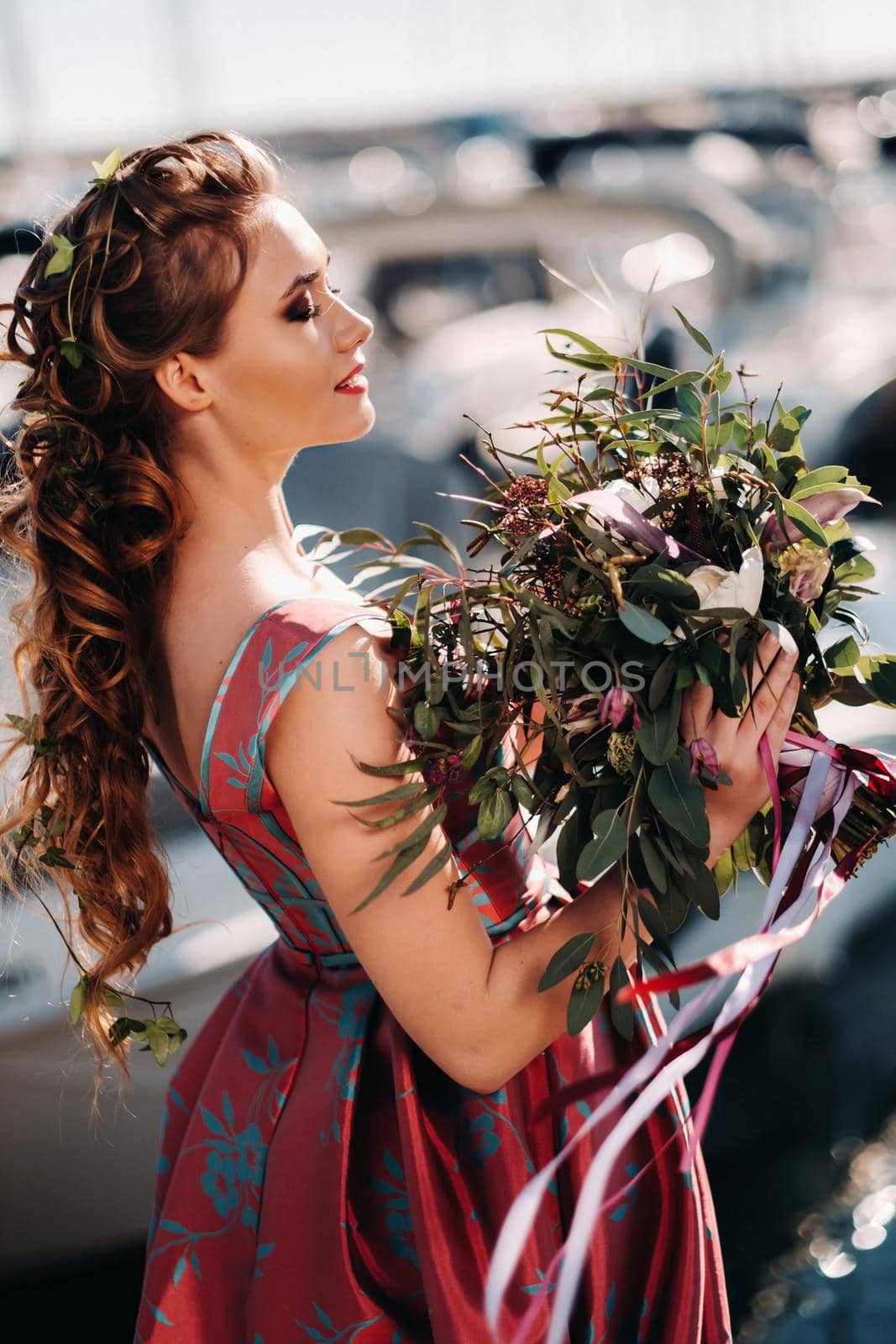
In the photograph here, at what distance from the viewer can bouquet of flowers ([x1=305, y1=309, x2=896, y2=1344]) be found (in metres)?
1.17

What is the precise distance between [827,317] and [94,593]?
482cm

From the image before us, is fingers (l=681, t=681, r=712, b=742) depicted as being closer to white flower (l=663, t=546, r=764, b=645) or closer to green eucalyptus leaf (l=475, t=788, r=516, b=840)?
white flower (l=663, t=546, r=764, b=645)

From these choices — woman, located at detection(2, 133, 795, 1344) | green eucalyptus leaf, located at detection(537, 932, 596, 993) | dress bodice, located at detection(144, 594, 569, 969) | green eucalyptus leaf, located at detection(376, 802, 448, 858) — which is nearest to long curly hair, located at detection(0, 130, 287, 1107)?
woman, located at detection(2, 133, 795, 1344)

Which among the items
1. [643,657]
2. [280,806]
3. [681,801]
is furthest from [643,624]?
[280,806]

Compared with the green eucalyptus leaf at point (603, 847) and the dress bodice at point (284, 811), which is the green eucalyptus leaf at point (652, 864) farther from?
the dress bodice at point (284, 811)

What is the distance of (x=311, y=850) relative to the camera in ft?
3.89

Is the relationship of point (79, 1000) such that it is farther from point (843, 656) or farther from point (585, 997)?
point (843, 656)

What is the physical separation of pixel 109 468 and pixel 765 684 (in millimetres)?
707

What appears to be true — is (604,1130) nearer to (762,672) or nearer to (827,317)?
(762,672)

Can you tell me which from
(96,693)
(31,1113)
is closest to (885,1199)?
(31,1113)

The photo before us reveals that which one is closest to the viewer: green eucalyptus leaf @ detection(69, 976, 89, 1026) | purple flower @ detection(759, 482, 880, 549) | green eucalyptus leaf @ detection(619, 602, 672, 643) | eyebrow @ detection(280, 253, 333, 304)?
green eucalyptus leaf @ detection(619, 602, 672, 643)

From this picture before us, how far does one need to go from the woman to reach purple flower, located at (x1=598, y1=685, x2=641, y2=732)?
0.06 metres

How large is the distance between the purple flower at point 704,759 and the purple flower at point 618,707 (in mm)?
63

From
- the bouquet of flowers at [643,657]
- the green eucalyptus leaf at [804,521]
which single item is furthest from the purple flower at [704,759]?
the green eucalyptus leaf at [804,521]
